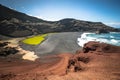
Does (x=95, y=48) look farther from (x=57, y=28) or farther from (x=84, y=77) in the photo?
(x=57, y=28)

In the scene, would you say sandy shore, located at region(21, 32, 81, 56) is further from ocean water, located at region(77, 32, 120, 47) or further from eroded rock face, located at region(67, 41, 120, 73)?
eroded rock face, located at region(67, 41, 120, 73)

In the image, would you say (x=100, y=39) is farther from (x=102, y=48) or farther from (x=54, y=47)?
(x=102, y=48)

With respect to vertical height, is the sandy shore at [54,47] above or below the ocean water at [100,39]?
below

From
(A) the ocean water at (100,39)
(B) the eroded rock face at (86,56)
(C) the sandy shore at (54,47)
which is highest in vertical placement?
(B) the eroded rock face at (86,56)

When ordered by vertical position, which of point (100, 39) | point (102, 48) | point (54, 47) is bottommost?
point (54, 47)

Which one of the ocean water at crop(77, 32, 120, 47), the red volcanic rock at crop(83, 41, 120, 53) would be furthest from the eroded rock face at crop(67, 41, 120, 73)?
the ocean water at crop(77, 32, 120, 47)

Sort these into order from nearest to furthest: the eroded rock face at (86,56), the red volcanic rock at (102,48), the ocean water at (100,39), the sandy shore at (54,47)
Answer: the eroded rock face at (86,56) < the red volcanic rock at (102,48) < the sandy shore at (54,47) < the ocean water at (100,39)

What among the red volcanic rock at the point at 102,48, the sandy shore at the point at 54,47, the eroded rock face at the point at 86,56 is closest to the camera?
the eroded rock face at the point at 86,56

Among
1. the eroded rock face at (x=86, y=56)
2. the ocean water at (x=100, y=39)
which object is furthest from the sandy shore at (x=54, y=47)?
the eroded rock face at (x=86, y=56)

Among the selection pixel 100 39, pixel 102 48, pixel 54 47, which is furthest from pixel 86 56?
pixel 100 39

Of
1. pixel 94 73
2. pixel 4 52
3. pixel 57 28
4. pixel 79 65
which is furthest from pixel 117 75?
pixel 57 28

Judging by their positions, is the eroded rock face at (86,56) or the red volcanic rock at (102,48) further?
the red volcanic rock at (102,48)

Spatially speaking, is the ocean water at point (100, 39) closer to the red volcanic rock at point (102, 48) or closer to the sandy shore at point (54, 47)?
the sandy shore at point (54, 47)
